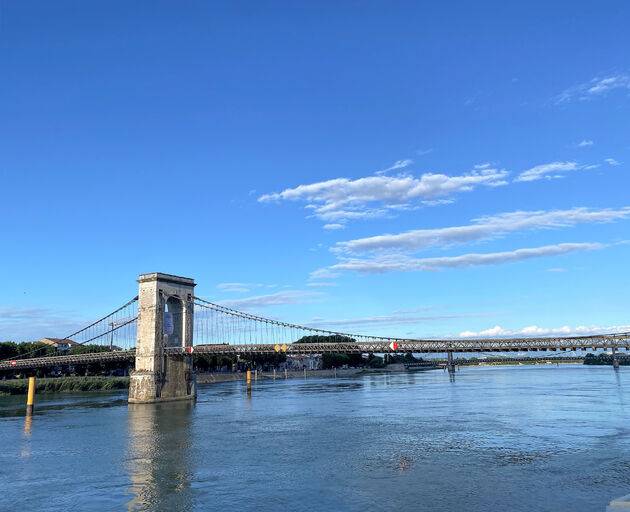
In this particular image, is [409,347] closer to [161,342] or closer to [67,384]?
[161,342]

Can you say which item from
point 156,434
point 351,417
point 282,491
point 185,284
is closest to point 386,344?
point 185,284

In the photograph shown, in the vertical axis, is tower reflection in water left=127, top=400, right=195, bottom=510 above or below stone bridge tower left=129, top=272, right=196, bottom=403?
below

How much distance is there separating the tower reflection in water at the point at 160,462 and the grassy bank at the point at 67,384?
42935mm

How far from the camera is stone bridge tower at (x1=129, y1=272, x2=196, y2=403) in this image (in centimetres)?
5878

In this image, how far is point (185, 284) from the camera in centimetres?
6531

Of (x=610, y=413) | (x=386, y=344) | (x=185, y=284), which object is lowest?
(x=610, y=413)

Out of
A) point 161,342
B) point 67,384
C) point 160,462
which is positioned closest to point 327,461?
point 160,462

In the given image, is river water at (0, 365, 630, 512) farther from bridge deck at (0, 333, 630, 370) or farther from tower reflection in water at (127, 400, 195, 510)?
bridge deck at (0, 333, 630, 370)

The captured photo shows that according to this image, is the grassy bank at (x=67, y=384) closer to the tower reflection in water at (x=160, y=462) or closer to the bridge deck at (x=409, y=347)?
the bridge deck at (x=409, y=347)

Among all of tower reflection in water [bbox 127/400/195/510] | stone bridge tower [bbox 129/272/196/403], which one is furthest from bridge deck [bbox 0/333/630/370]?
tower reflection in water [bbox 127/400/195/510]

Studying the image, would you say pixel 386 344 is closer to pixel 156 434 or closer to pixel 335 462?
pixel 156 434

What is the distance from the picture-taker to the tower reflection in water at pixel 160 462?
55.9 ft

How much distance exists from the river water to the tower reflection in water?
74 mm

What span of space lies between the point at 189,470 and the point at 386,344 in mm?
58249
